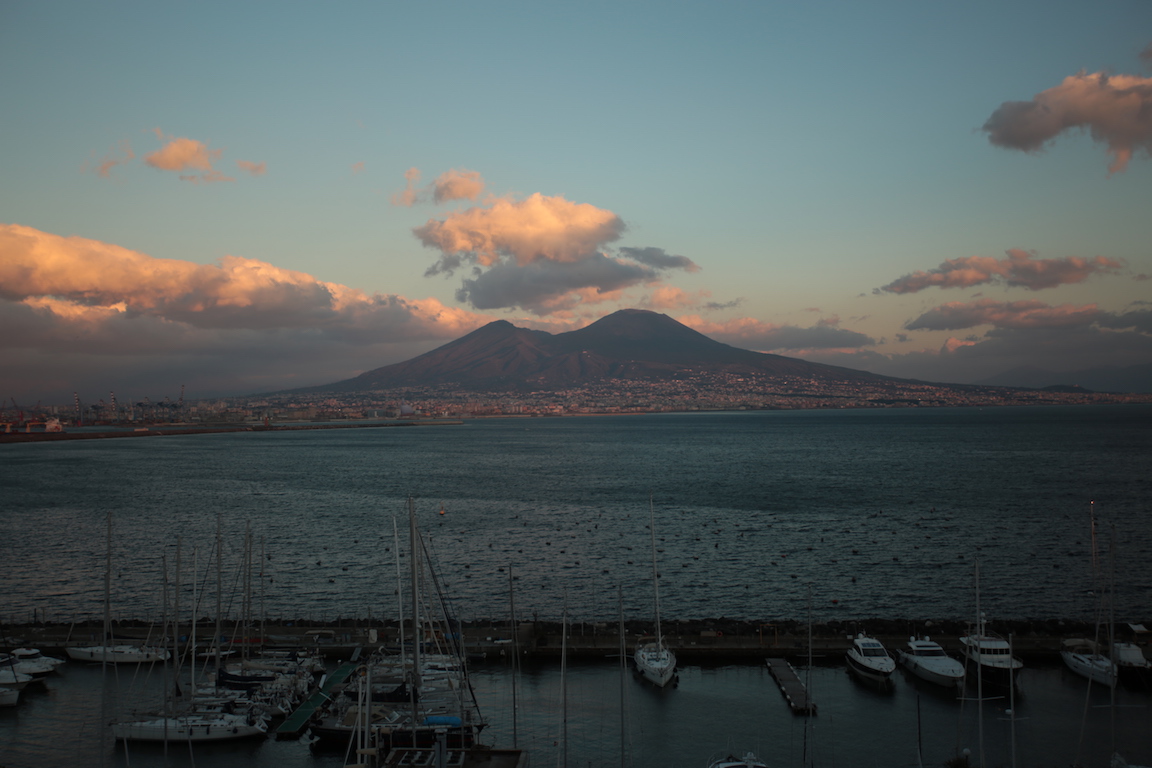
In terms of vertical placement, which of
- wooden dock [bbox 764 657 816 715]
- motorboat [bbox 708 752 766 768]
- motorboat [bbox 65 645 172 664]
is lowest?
wooden dock [bbox 764 657 816 715]

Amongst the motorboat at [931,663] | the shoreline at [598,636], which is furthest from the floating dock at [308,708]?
the motorboat at [931,663]

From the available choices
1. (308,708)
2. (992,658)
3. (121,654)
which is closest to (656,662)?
(992,658)

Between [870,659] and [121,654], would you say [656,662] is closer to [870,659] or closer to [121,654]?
[870,659]

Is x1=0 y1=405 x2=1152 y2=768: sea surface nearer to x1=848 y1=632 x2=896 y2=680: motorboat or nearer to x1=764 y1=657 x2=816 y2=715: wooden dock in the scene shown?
x1=764 y1=657 x2=816 y2=715: wooden dock

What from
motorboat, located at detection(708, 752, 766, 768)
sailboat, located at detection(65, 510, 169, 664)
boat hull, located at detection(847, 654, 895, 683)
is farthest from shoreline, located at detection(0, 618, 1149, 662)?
A: motorboat, located at detection(708, 752, 766, 768)

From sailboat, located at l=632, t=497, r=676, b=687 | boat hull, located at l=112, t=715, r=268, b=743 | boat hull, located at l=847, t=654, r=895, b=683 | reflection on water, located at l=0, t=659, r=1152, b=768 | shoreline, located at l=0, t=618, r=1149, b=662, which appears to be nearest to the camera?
reflection on water, located at l=0, t=659, r=1152, b=768

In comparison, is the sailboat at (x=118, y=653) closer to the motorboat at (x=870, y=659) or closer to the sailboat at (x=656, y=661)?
the sailboat at (x=656, y=661)
